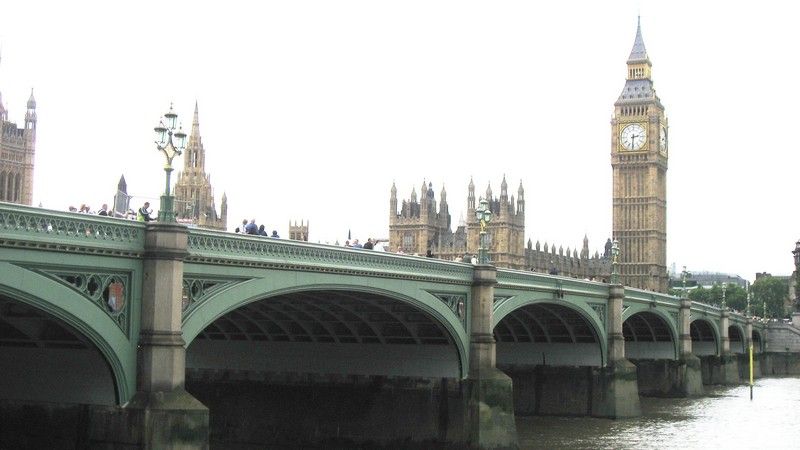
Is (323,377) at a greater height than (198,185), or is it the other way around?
(198,185)

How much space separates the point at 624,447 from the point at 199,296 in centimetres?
2235

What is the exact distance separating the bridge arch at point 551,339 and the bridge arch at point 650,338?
42.1 feet

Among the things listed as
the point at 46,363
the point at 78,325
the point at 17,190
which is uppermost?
the point at 17,190

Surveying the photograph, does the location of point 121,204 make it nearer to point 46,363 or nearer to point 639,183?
point 46,363

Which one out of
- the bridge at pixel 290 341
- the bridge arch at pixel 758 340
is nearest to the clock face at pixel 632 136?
the bridge arch at pixel 758 340

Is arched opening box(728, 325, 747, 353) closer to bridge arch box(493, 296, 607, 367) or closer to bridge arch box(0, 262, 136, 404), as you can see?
bridge arch box(493, 296, 607, 367)

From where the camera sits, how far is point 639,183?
14900cm

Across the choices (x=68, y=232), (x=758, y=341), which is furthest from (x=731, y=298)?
(x=68, y=232)

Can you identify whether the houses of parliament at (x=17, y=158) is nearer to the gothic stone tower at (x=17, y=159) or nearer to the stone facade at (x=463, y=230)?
the gothic stone tower at (x=17, y=159)

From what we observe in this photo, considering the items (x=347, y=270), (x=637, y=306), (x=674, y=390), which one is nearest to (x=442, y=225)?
(x=674, y=390)

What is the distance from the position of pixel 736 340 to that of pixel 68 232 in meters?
89.9

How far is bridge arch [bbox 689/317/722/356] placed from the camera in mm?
83062

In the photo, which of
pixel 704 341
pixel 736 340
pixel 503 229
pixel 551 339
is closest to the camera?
pixel 551 339

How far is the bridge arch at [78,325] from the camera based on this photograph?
62.0ft
